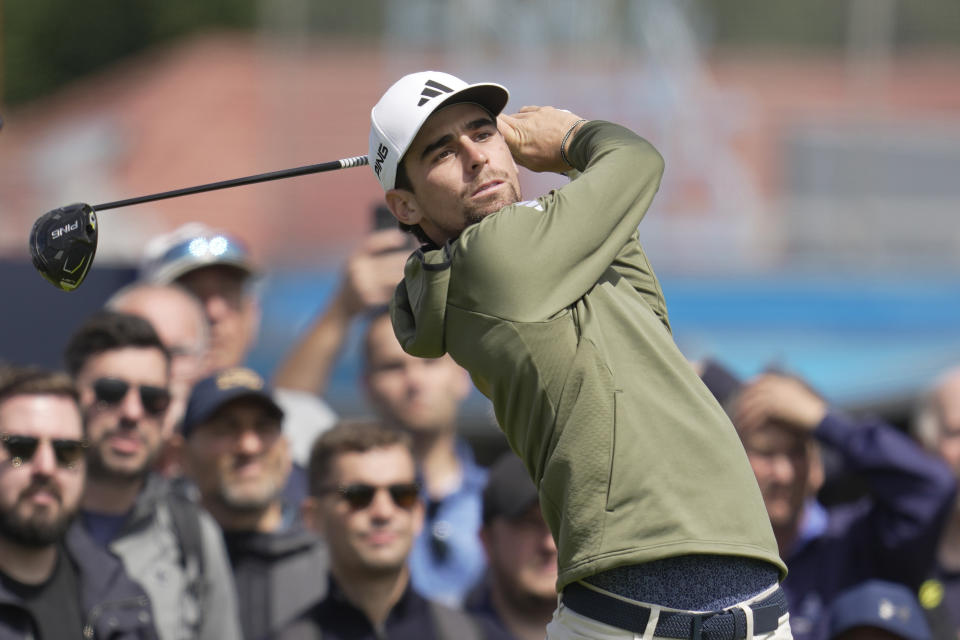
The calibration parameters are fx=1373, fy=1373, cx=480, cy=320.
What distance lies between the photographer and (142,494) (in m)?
4.39

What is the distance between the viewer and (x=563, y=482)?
2744 millimetres

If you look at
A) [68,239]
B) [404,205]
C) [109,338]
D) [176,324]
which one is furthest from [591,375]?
[176,324]

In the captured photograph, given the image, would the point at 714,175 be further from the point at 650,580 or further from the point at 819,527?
the point at 650,580

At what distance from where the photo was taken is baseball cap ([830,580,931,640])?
4207 mm

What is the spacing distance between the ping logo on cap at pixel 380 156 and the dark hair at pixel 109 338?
1.78 meters

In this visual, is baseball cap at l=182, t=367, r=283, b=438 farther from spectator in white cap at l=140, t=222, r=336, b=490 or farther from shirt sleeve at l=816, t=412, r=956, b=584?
shirt sleeve at l=816, t=412, r=956, b=584

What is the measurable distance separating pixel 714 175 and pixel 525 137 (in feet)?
57.3

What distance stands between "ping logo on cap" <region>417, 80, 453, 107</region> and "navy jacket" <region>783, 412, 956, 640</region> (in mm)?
2128

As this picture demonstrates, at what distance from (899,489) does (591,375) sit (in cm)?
208

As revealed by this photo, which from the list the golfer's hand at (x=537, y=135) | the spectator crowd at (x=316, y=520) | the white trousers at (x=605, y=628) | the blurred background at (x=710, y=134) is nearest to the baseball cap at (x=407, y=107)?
the golfer's hand at (x=537, y=135)

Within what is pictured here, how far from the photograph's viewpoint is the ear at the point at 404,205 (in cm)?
298

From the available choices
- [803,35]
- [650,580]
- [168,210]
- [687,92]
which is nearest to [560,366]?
[650,580]

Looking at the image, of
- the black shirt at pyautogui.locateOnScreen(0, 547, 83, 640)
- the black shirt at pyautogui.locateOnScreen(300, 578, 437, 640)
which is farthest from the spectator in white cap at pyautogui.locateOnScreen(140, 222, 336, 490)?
the black shirt at pyautogui.locateOnScreen(0, 547, 83, 640)

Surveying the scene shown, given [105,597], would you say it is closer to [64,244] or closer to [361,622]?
[361,622]
